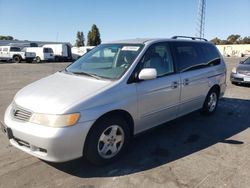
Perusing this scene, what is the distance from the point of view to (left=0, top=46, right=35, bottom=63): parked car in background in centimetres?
2839

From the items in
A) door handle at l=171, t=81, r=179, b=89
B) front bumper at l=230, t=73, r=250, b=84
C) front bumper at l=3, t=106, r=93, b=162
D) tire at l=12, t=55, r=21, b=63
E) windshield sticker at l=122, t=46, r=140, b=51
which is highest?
windshield sticker at l=122, t=46, r=140, b=51

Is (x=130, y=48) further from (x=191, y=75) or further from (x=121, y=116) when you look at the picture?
(x=191, y=75)

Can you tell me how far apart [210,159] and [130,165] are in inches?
47.5

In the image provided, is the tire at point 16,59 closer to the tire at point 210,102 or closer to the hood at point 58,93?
the tire at point 210,102

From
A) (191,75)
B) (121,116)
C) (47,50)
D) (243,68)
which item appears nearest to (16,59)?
(47,50)

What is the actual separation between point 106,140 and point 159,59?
167 centimetres

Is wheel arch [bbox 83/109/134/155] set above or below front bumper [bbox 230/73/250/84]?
above

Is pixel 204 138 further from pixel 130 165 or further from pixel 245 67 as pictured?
pixel 245 67

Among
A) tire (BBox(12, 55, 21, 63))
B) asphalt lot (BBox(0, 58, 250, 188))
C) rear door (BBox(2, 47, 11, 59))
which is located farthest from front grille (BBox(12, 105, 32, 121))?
rear door (BBox(2, 47, 11, 59))

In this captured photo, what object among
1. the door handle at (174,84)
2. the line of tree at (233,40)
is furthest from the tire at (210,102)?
the line of tree at (233,40)

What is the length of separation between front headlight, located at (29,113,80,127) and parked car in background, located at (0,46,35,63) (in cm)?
2710

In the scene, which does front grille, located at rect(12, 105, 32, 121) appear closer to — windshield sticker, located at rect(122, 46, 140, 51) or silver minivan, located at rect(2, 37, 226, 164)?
silver minivan, located at rect(2, 37, 226, 164)

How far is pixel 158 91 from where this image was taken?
167 inches

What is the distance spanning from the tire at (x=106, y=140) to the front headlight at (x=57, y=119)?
323mm
